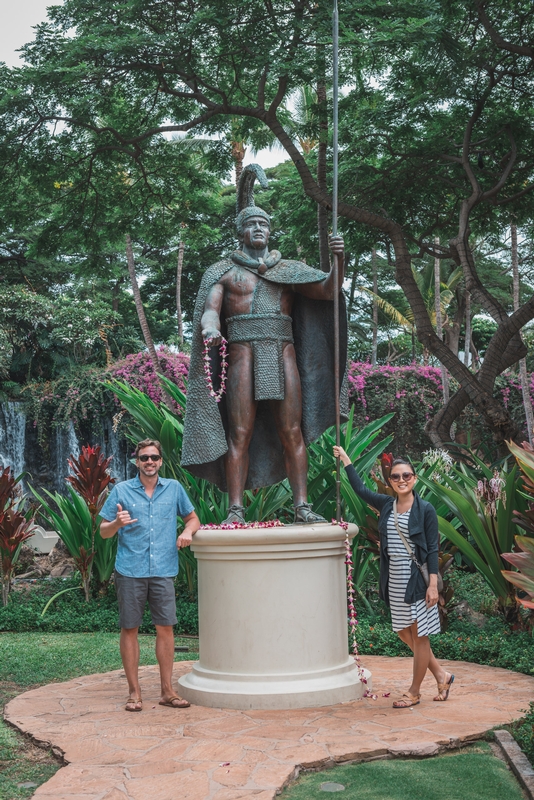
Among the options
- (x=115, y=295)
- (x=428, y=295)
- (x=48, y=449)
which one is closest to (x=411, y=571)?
(x=48, y=449)

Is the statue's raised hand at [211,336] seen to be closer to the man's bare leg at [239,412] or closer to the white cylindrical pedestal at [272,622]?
the man's bare leg at [239,412]

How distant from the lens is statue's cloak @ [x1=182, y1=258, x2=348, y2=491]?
4.70m

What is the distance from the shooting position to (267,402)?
16.3 feet

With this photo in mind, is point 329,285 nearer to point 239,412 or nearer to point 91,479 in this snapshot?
point 239,412

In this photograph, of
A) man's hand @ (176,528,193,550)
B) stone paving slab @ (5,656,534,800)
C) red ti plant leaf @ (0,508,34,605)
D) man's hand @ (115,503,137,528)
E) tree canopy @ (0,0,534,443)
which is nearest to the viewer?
stone paving slab @ (5,656,534,800)

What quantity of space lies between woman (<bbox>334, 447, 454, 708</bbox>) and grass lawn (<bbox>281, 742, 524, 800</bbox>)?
0.75 m

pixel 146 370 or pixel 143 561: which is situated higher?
pixel 146 370

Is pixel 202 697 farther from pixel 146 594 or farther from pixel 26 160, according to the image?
pixel 26 160

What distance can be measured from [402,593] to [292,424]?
1143 millimetres

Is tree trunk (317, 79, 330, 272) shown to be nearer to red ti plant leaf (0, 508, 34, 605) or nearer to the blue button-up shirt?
red ti plant leaf (0, 508, 34, 605)

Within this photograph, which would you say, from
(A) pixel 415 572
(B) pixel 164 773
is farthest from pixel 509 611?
(B) pixel 164 773

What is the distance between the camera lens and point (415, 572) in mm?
4020

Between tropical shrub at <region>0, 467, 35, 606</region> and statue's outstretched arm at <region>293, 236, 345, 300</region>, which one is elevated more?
statue's outstretched arm at <region>293, 236, 345, 300</region>

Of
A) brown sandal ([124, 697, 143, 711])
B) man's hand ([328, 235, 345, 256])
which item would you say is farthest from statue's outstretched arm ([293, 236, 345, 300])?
brown sandal ([124, 697, 143, 711])
